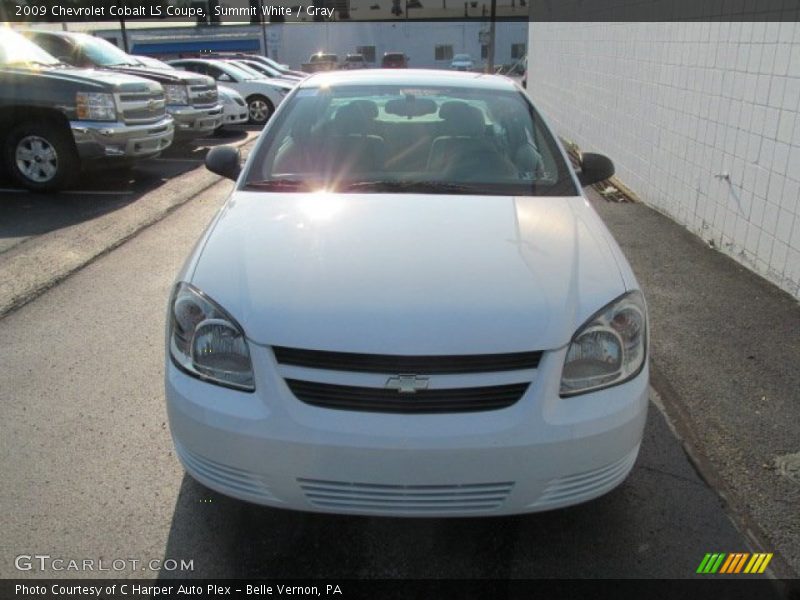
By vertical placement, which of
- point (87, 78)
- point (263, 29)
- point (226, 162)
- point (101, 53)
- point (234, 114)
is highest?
point (263, 29)

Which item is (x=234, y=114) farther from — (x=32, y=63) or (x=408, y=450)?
(x=408, y=450)

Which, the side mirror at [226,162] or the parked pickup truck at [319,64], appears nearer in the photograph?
the side mirror at [226,162]

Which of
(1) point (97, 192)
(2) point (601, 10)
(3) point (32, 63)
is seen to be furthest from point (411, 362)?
(2) point (601, 10)

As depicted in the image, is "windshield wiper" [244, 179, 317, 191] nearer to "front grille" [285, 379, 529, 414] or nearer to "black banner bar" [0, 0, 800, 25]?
"front grille" [285, 379, 529, 414]

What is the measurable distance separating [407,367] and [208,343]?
72 centimetres

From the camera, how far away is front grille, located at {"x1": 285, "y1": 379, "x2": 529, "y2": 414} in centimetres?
223

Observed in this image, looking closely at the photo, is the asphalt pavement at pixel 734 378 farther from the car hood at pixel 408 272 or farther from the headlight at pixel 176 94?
the headlight at pixel 176 94

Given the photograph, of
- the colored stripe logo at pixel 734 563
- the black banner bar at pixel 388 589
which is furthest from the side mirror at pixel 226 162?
the colored stripe logo at pixel 734 563

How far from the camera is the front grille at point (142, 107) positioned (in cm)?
861

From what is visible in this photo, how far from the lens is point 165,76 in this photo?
12.0 meters

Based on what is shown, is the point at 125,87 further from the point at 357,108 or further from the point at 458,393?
the point at 458,393

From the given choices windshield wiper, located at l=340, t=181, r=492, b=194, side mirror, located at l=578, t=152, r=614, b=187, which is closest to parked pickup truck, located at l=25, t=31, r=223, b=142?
windshield wiper, located at l=340, t=181, r=492, b=194

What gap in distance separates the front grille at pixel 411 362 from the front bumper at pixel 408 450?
0.20 ft

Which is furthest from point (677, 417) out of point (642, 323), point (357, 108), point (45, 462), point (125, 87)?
point (125, 87)
